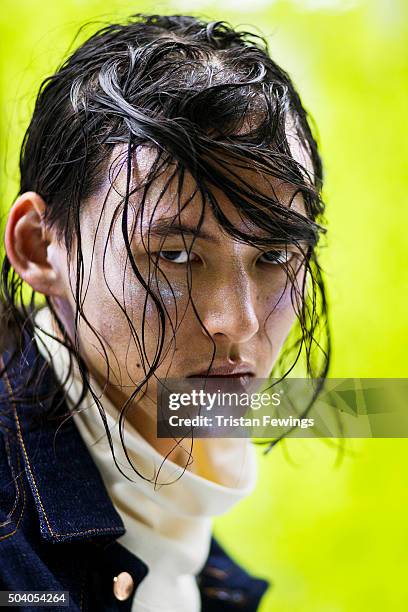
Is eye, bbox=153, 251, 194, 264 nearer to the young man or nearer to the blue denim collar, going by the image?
the young man

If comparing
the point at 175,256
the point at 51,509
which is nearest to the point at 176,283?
the point at 175,256

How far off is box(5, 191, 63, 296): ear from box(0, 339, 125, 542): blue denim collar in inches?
3.4

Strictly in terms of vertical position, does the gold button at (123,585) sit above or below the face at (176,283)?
below

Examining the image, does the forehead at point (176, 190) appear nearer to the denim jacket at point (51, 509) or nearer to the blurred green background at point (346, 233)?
the denim jacket at point (51, 509)

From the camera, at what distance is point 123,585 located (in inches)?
25.9

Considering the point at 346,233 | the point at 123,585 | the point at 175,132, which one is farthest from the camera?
the point at 346,233

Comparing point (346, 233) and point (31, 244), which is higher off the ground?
point (346, 233)

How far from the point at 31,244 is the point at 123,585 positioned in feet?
1.06

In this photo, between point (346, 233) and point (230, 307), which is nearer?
point (230, 307)

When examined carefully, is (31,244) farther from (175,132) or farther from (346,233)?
(346,233)

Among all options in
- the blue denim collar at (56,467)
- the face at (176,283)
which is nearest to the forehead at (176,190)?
the face at (176,283)

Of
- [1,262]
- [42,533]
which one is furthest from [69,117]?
[42,533]

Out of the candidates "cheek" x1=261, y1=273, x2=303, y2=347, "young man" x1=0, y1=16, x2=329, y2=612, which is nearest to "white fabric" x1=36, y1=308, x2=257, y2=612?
"young man" x1=0, y1=16, x2=329, y2=612

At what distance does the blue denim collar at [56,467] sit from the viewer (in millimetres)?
634
